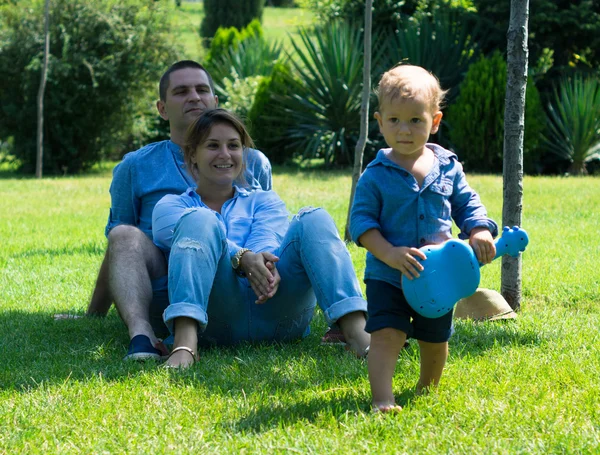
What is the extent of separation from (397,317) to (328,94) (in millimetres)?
9405

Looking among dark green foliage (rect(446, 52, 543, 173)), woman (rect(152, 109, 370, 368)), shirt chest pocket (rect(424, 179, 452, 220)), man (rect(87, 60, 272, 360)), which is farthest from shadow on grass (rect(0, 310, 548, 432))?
dark green foliage (rect(446, 52, 543, 173))

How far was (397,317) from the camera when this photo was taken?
2727mm

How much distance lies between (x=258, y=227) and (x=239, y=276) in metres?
0.31

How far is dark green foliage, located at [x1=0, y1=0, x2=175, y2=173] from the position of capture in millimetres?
14219

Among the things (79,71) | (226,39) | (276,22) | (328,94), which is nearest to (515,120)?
(328,94)

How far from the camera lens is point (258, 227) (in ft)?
12.4

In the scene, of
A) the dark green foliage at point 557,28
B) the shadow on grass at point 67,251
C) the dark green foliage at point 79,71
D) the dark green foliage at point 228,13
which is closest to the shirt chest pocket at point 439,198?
the shadow on grass at point 67,251

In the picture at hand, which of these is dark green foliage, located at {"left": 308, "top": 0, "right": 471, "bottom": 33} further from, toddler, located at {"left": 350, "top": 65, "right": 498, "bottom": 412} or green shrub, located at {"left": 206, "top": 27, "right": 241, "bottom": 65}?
toddler, located at {"left": 350, "top": 65, "right": 498, "bottom": 412}

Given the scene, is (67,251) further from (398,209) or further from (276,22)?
(276,22)

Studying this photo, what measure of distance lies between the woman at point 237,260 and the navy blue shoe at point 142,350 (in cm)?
14

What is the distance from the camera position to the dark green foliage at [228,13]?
2805 centimetres

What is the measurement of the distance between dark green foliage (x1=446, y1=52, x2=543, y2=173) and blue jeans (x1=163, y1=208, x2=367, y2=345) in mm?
8414

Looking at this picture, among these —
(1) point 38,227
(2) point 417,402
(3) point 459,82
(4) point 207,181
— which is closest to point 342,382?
(2) point 417,402

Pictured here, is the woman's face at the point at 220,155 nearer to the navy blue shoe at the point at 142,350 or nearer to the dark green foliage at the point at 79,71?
the navy blue shoe at the point at 142,350
